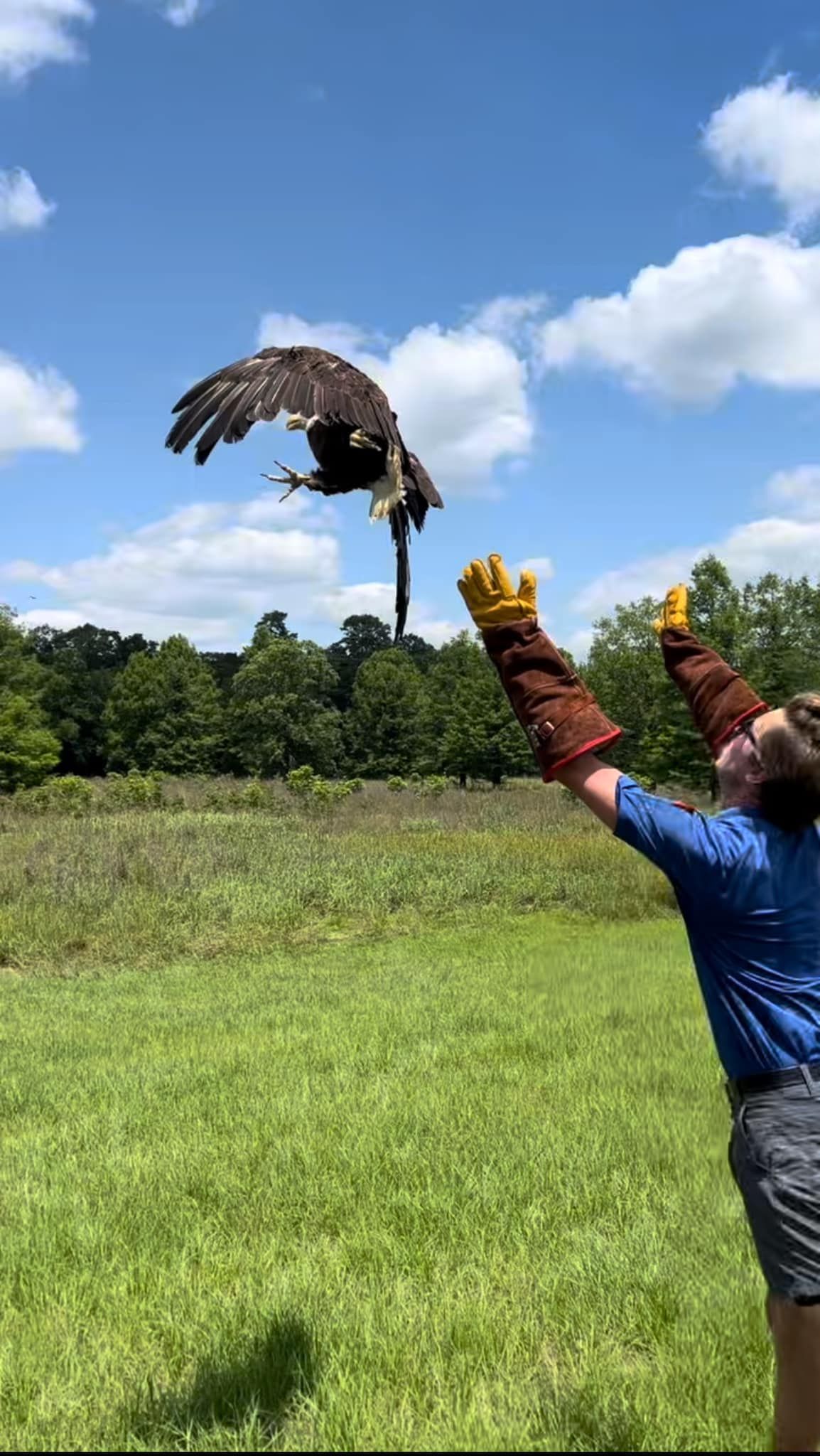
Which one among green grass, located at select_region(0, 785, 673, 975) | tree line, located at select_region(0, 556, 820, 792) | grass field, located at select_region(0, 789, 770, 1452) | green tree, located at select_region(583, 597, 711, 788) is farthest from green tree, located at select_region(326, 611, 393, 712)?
grass field, located at select_region(0, 789, 770, 1452)

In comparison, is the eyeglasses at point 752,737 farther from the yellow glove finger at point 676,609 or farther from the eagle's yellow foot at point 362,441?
the eagle's yellow foot at point 362,441

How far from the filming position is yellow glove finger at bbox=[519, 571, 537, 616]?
2285mm

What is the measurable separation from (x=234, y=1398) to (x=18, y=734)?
41.0 metres

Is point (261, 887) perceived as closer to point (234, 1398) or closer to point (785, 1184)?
point (234, 1398)

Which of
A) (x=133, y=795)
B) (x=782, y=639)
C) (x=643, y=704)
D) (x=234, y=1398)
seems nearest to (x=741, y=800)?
(x=234, y=1398)

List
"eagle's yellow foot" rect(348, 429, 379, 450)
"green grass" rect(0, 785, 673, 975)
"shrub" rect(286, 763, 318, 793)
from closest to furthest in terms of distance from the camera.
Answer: "eagle's yellow foot" rect(348, 429, 379, 450) → "green grass" rect(0, 785, 673, 975) → "shrub" rect(286, 763, 318, 793)

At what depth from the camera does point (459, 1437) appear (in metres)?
2.56

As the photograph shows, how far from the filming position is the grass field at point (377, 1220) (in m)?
2.74

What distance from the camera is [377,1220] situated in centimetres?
391

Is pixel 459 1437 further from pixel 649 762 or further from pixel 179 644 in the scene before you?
pixel 179 644

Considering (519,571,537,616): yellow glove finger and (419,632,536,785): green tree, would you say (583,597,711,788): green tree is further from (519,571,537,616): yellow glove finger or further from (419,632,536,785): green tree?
(519,571,537,616): yellow glove finger

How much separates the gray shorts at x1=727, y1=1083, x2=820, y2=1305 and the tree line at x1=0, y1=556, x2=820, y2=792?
33.3 meters

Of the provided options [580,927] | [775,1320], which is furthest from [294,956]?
[775,1320]

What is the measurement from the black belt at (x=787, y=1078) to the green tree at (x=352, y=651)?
161 feet
